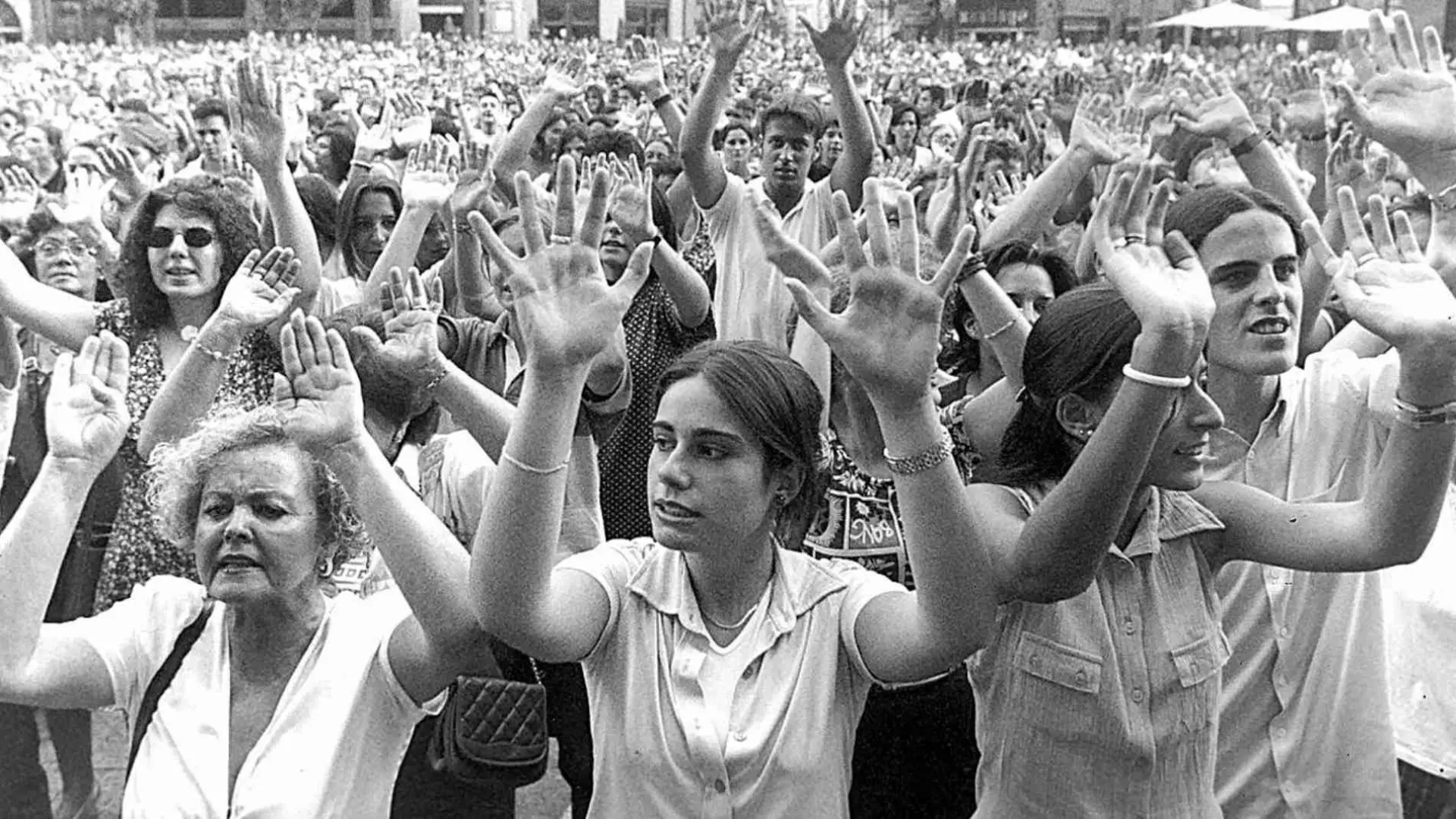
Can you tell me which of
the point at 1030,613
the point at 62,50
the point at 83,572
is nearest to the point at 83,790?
the point at 83,572

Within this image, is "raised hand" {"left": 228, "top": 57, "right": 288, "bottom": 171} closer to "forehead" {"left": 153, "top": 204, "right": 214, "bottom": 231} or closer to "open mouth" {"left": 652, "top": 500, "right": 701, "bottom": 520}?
"forehead" {"left": 153, "top": 204, "right": 214, "bottom": 231}

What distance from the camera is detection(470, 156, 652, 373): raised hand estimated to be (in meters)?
1.65

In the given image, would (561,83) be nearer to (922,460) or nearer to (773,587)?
(773,587)

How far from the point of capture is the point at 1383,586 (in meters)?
2.58

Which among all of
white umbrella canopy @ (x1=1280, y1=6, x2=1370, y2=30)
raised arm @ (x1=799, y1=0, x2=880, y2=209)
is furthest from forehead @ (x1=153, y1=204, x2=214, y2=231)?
white umbrella canopy @ (x1=1280, y1=6, x2=1370, y2=30)

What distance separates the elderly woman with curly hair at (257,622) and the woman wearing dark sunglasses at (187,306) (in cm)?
57

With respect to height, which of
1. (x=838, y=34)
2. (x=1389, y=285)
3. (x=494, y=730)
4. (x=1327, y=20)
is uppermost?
(x=1327, y=20)

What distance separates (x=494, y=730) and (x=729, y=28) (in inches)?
104

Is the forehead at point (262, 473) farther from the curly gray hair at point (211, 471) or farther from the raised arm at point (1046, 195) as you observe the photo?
the raised arm at point (1046, 195)

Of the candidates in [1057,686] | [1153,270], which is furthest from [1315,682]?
[1153,270]

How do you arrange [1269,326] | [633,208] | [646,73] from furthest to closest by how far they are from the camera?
[646,73] < [633,208] < [1269,326]

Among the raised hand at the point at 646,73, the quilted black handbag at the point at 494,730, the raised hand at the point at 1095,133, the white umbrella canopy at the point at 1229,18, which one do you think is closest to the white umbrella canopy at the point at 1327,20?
the white umbrella canopy at the point at 1229,18

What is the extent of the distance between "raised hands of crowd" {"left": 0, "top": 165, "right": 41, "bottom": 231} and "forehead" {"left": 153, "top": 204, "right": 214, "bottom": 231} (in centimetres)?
171

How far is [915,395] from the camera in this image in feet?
5.36
